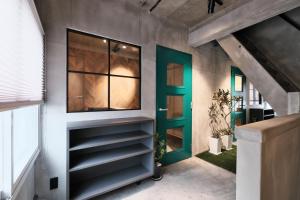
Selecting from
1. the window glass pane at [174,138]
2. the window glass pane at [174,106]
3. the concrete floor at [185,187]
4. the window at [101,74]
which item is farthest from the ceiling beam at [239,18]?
the concrete floor at [185,187]

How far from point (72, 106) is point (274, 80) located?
10.1ft

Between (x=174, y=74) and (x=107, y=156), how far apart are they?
2.02 metres

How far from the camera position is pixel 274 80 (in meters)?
2.33

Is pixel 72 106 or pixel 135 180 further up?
pixel 72 106

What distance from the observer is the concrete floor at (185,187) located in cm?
202

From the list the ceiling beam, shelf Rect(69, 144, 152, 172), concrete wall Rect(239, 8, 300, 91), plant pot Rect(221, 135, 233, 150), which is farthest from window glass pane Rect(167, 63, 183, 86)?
plant pot Rect(221, 135, 233, 150)

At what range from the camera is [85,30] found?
2021 mm

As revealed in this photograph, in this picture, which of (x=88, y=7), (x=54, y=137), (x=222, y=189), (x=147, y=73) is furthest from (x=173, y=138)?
(x=88, y=7)

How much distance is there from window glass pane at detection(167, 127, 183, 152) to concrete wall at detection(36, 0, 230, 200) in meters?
0.38

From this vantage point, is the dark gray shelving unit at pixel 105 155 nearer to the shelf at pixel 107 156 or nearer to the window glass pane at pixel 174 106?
the shelf at pixel 107 156

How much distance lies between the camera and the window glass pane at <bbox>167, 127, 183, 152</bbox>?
9.93 feet

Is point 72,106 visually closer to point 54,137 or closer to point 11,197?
point 54,137

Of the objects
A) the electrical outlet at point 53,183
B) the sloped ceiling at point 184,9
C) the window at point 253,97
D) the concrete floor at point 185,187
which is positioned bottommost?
the concrete floor at point 185,187

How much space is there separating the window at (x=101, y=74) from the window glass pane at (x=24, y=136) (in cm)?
40
